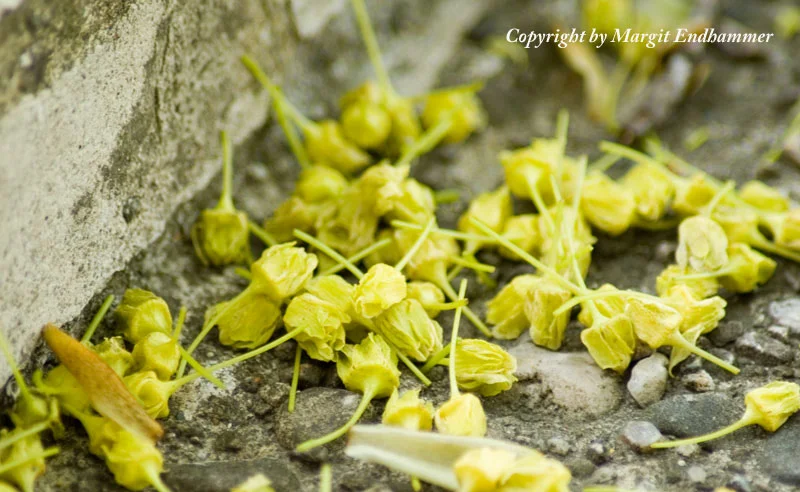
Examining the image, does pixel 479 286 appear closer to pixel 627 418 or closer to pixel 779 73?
pixel 627 418

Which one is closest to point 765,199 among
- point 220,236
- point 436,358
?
point 436,358

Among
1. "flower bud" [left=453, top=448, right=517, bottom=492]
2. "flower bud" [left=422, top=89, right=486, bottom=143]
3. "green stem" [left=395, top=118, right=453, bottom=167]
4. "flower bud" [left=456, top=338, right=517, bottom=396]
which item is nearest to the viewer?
"flower bud" [left=453, top=448, right=517, bottom=492]

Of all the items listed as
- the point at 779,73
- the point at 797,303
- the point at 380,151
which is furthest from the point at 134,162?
the point at 779,73

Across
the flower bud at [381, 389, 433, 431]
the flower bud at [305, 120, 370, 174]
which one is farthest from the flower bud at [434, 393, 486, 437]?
the flower bud at [305, 120, 370, 174]

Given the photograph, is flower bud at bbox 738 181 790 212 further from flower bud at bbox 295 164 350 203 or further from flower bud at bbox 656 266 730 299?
flower bud at bbox 295 164 350 203

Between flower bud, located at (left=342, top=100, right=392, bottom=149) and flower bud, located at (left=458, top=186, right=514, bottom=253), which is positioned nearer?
flower bud, located at (left=458, top=186, right=514, bottom=253)

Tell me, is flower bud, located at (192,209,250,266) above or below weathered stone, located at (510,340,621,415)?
above

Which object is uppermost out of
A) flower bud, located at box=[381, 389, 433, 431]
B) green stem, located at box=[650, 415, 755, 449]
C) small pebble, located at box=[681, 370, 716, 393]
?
flower bud, located at box=[381, 389, 433, 431]

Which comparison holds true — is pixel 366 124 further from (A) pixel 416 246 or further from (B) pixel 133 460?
(B) pixel 133 460
